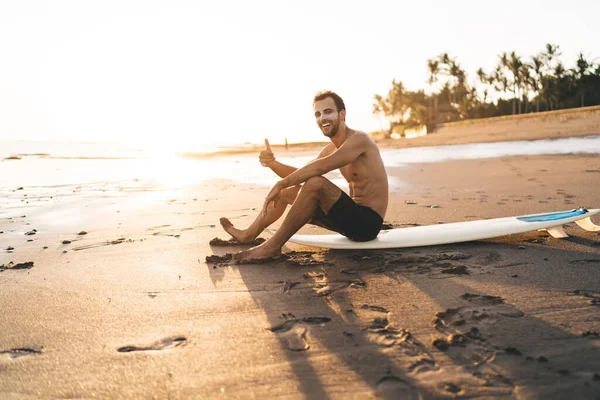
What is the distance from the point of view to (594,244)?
4.12m

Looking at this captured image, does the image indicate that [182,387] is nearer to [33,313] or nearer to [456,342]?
[456,342]

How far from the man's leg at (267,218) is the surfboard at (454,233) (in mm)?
308

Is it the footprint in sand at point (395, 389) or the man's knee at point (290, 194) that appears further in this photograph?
the man's knee at point (290, 194)

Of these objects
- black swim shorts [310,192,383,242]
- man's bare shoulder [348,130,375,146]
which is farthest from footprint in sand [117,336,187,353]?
man's bare shoulder [348,130,375,146]

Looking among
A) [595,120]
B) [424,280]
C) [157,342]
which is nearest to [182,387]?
[157,342]

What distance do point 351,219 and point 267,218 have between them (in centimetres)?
92

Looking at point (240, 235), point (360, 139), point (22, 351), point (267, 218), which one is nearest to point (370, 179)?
point (360, 139)

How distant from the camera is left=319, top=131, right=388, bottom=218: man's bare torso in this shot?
404cm

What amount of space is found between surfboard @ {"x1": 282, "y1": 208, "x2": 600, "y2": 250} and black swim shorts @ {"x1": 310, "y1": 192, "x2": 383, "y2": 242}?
0.29 ft

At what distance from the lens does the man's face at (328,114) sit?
13.2ft

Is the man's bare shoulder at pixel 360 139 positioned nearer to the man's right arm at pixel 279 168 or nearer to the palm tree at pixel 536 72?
the man's right arm at pixel 279 168

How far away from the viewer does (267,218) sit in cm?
452

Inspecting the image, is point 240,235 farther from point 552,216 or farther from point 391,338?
point 552,216

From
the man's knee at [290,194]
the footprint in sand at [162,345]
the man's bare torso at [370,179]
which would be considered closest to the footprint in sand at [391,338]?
the footprint in sand at [162,345]
